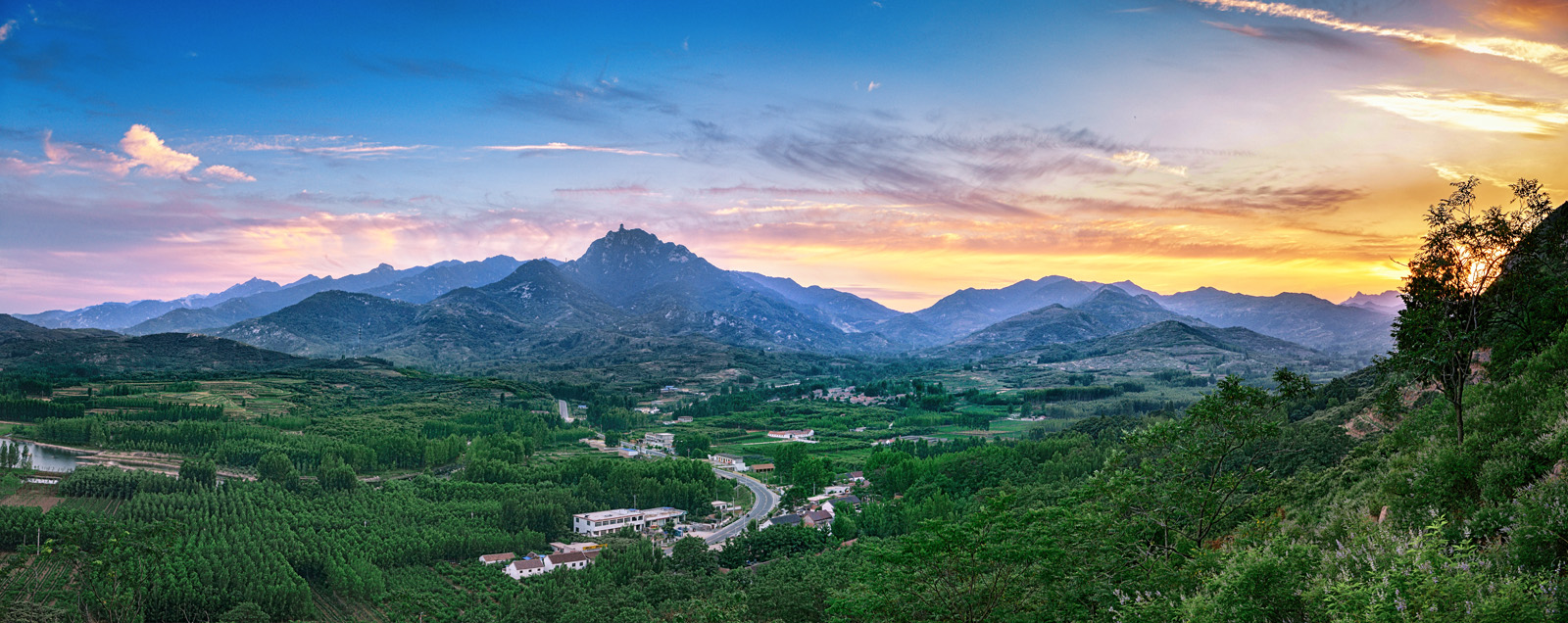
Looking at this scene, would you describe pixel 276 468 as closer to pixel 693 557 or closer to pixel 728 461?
pixel 693 557

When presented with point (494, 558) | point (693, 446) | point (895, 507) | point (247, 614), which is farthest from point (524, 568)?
point (693, 446)

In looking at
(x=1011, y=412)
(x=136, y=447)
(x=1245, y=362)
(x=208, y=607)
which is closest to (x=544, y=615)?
(x=208, y=607)

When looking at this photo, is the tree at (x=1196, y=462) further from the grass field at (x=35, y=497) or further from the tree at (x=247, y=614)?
the grass field at (x=35, y=497)

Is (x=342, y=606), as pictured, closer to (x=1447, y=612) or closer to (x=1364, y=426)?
(x=1447, y=612)

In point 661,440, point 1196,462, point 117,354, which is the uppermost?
point 1196,462

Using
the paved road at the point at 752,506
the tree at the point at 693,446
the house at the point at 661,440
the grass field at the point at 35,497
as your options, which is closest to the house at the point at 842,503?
the paved road at the point at 752,506
